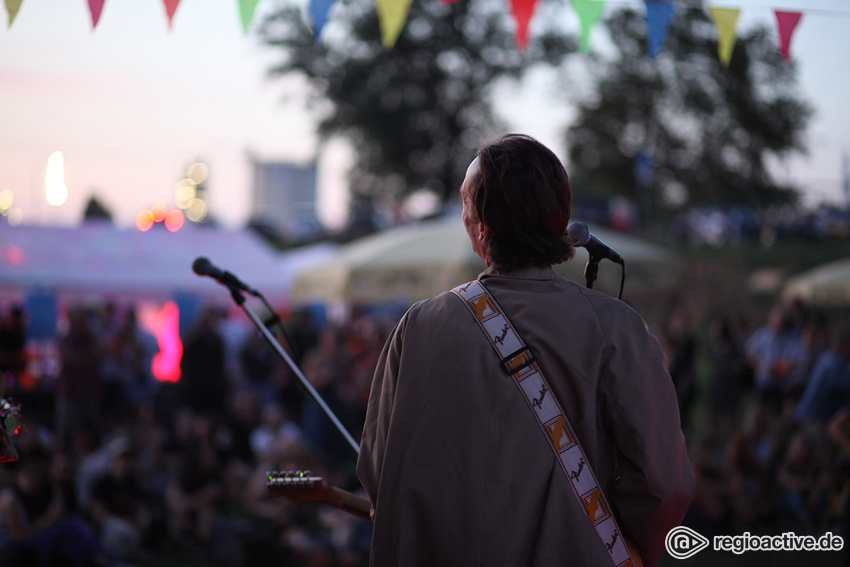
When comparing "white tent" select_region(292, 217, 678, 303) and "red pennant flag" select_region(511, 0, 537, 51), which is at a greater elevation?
"red pennant flag" select_region(511, 0, 537, 51)

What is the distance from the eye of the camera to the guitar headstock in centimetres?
213

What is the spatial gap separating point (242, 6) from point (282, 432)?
403cm

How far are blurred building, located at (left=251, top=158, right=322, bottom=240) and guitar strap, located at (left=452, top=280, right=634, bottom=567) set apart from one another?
1242 inches

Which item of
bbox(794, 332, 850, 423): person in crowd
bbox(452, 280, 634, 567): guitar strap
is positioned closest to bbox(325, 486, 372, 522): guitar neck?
bbox(452, 280, 634, 567): guitar strap

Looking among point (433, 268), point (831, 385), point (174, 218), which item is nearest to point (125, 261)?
point (174, 218)

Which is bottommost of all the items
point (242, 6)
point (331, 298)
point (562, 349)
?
point (331, 298)

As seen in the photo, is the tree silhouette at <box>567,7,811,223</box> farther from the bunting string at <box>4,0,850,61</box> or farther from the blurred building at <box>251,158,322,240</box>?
the bunting string at <box>4,0,850,61</box>

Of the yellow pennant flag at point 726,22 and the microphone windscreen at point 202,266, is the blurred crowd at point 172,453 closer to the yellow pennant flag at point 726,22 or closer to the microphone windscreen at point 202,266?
the microphone windscreen at point 202,266

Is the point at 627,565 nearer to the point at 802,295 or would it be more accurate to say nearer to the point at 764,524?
the point at 764,524

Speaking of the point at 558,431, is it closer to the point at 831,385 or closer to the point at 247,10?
the point at 247,10

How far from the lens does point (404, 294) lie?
7.86 meters

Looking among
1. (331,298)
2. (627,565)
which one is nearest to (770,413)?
(331,298)

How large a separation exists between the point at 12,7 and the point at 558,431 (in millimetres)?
3290

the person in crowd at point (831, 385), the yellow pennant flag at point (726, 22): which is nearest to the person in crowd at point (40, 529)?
the yellow pennant flag at point (726, 22)
